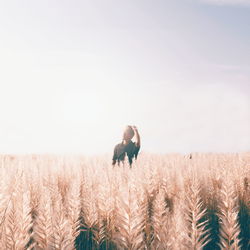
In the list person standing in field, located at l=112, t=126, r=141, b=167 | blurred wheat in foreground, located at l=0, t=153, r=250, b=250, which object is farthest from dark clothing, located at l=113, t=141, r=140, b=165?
blurred wheat in foreground, located at l=0, t=153, r=250, b=250

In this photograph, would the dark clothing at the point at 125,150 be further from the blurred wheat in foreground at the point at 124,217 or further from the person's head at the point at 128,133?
the blurred wheat in foreground at the point at 124,217

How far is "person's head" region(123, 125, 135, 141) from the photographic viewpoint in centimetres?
555

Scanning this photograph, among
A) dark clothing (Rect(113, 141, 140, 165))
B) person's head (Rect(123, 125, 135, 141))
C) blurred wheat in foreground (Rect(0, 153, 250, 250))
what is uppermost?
person's head (Rect(123, 125, 135, 141))

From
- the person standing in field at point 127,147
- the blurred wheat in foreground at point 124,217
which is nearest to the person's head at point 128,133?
the person standing in field at point 127,147

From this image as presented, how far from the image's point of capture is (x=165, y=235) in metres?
0.99

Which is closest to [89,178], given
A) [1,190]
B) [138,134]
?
[1,190]

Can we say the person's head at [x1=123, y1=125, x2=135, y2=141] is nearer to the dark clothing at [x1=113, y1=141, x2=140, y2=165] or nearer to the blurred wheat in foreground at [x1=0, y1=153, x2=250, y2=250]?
the dark clothing at [x1=113, y1=141, x2=140, y2=165]

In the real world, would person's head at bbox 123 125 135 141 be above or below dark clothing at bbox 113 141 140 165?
above

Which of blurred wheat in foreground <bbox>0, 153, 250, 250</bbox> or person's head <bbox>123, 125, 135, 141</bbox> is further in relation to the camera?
person's head <bbox>123, 125, 135, 141</bbox>

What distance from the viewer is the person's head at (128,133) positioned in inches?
219

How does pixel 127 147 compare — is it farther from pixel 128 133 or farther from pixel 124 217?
pixel 124 217

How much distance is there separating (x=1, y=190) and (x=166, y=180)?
67.7 inches

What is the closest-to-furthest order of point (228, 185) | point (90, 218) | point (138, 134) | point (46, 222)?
1. point (46, 222)
2. point (228, 185)
3. point (90, 218)
4. point (138, 134)

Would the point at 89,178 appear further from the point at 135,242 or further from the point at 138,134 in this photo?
the point at 138,134
